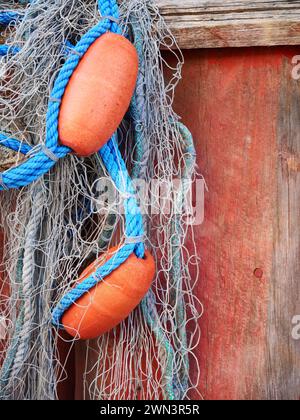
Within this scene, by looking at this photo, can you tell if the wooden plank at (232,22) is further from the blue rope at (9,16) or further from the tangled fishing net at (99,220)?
the blue rope at (9,16)

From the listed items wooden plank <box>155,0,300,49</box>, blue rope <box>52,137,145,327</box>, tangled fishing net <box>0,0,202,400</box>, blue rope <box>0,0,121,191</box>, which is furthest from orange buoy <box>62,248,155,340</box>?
wooden plank <box>155,0,300,49</box>

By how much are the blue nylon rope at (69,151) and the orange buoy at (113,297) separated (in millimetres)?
17

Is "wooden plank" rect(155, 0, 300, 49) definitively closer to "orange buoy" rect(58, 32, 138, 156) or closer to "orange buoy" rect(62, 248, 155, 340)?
"orange buoy" rect(58, 32, 138, 156)

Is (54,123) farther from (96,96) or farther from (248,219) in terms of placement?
(248,219)

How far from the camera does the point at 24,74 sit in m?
1.47

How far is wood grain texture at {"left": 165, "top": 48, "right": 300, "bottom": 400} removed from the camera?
154 cm

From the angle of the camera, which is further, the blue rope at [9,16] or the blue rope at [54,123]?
the blue rope at [9,16]

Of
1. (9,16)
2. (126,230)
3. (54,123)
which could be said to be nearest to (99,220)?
(126,230)

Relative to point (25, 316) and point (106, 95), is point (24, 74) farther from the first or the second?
point (25, 316)

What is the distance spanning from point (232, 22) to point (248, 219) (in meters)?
0.55

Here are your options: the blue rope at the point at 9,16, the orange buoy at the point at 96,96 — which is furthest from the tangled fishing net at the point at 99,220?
the orange buoy at the point at 96,96

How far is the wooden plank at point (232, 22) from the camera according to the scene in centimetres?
145
